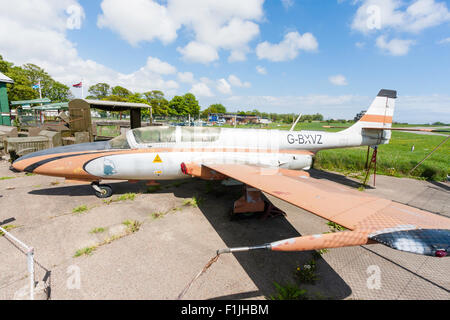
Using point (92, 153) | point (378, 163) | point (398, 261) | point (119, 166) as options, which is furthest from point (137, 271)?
point (378, 163)

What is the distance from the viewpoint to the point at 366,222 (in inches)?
97.1

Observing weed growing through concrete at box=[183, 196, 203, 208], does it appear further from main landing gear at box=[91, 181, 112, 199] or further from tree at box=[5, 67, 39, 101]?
tree at box=[5, 67, 39, 101]

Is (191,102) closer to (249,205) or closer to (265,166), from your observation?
(265,166)

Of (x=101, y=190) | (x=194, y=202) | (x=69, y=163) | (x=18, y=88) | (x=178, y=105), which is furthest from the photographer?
(x=178, y=105)

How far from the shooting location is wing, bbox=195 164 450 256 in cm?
212

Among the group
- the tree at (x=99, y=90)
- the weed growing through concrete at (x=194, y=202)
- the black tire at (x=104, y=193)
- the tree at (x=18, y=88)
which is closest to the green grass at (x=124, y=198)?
the black tire at (x=104, y=193)

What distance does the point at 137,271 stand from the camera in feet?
10.6

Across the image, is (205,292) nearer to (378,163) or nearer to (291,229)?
(291,229)

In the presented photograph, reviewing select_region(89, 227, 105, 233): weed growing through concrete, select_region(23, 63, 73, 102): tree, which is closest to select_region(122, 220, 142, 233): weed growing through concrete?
select_region(89, 227, 105, 233): weed growing through concrete

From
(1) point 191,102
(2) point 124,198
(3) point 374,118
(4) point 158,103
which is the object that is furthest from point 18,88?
(3) point 374,118

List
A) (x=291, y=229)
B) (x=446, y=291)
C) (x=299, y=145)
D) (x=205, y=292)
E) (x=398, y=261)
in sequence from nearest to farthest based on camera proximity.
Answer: (x=205, y=292) < (x=446, y=291) < (x=398, y=261) < (x=291, y=229) < (x=299, y=145)

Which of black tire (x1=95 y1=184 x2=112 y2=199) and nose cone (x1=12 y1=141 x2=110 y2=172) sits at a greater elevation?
nose cone (x1=12 y1=141 x2=110 y2=172)

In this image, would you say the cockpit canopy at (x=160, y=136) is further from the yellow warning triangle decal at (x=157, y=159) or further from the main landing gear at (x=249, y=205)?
the main landing gear at (x=249, y=205)
